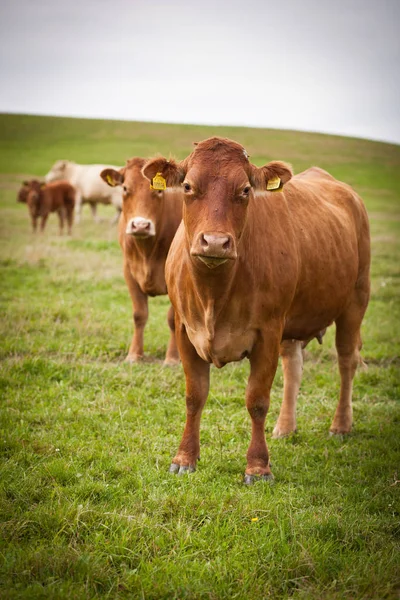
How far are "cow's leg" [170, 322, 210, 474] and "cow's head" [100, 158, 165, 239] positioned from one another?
8.50 ft

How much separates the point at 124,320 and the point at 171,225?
6.61 feet

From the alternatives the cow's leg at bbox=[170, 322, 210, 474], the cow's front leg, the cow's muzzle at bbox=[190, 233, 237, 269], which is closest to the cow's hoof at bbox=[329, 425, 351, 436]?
the cow's front leg

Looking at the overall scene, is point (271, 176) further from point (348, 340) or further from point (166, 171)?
point (348, 340)

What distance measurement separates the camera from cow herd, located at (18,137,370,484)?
4.09m

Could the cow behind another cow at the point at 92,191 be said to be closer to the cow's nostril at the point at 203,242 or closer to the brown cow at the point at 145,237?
the brown cow at the point at 145,237

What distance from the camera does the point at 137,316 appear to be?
7660 millimetres

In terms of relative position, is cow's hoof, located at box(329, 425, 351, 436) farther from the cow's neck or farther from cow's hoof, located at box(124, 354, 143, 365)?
cow's hoof, located at box(124, 354, 143, 365)

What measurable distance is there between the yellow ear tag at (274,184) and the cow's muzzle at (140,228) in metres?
2.89

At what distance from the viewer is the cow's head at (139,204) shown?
7.12m

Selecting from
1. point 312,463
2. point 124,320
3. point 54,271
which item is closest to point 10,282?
point 54,271

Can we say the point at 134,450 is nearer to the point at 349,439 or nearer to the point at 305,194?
the point at 349,439

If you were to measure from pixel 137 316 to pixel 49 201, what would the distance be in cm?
1360

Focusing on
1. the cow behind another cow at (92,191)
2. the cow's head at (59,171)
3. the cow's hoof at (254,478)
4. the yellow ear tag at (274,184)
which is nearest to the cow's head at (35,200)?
the cow behind another cow at (92,191)

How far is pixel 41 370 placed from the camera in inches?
255
